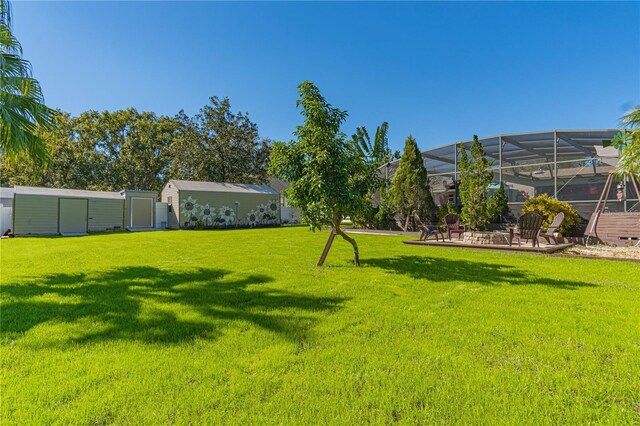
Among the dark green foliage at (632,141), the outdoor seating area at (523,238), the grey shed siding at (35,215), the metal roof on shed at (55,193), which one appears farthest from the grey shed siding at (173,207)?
the dark green foliage at (632,141)

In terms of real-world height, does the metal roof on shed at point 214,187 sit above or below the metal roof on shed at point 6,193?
above

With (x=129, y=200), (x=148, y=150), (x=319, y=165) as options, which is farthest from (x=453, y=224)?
(x=148, y=150)

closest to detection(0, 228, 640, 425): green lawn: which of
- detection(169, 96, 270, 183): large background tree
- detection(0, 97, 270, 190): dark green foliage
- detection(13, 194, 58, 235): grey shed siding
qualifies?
detection(13, 194, 58, 235): grey shed siding

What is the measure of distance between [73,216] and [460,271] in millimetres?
21954

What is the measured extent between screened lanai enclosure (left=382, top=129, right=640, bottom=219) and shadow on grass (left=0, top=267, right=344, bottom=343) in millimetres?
14244

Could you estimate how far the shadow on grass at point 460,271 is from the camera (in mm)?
5531

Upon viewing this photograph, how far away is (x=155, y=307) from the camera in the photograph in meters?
4.14

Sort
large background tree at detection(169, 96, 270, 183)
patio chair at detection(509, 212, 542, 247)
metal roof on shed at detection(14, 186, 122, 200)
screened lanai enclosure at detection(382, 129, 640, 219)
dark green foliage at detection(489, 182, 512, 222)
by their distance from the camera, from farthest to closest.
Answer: large background tree at detection(169, 96, 270, 183) → metal roof on shed at detection(14, 186, 122, 200) → dark green foliage at detection(489, 182, 512, 222) → screened lanai enclosure at detection(382, 129, 640, 219) → patio chair at detection(509, 212, 542, 247)

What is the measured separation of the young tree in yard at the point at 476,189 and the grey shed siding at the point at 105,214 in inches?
847

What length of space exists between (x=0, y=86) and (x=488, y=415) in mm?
9550

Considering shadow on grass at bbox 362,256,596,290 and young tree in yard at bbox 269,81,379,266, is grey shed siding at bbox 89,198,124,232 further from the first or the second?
shadow on grass at bbox 362,256,596,290

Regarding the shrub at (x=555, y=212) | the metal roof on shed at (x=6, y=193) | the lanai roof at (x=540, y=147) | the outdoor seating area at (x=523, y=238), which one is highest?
the lanai roof at (x=540, y=147)

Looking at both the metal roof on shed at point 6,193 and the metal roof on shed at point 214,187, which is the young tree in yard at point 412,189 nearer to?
the metal roof on shed at point 214,187

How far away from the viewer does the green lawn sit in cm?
202
